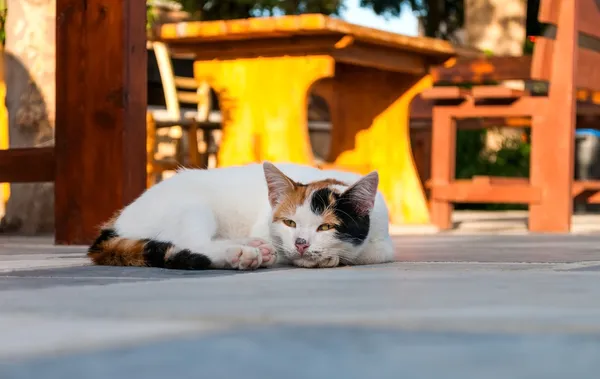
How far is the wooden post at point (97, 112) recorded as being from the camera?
3412mm

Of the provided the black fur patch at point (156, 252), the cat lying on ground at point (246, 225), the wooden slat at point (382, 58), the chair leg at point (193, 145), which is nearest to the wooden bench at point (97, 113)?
the cat lying on ground at point (246, 225)

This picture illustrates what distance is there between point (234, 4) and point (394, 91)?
4.85m

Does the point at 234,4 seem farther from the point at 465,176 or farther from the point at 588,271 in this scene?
the point at 588,271

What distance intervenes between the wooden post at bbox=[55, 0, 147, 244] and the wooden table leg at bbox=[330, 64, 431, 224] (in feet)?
9.09

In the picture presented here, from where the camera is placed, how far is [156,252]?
236 cm

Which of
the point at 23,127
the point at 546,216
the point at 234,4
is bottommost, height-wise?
the point at 546,216

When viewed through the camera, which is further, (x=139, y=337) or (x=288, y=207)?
(x=288, y=207)

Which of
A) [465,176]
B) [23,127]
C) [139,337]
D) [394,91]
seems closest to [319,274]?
[139,337]

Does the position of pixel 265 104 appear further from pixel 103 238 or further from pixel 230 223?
pixel 103 238

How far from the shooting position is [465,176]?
9.31 m

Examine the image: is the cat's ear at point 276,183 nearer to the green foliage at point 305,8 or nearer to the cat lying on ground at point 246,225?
the cat lying on ground at point 246,225

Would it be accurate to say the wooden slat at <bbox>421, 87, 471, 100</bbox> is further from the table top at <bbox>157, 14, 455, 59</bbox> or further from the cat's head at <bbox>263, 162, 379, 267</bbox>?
the cat's head at <bbox>263, 162, 379, 267</bbox>

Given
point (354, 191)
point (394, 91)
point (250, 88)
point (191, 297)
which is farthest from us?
point (394, 91)

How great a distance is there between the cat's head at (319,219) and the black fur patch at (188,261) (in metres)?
0.27
